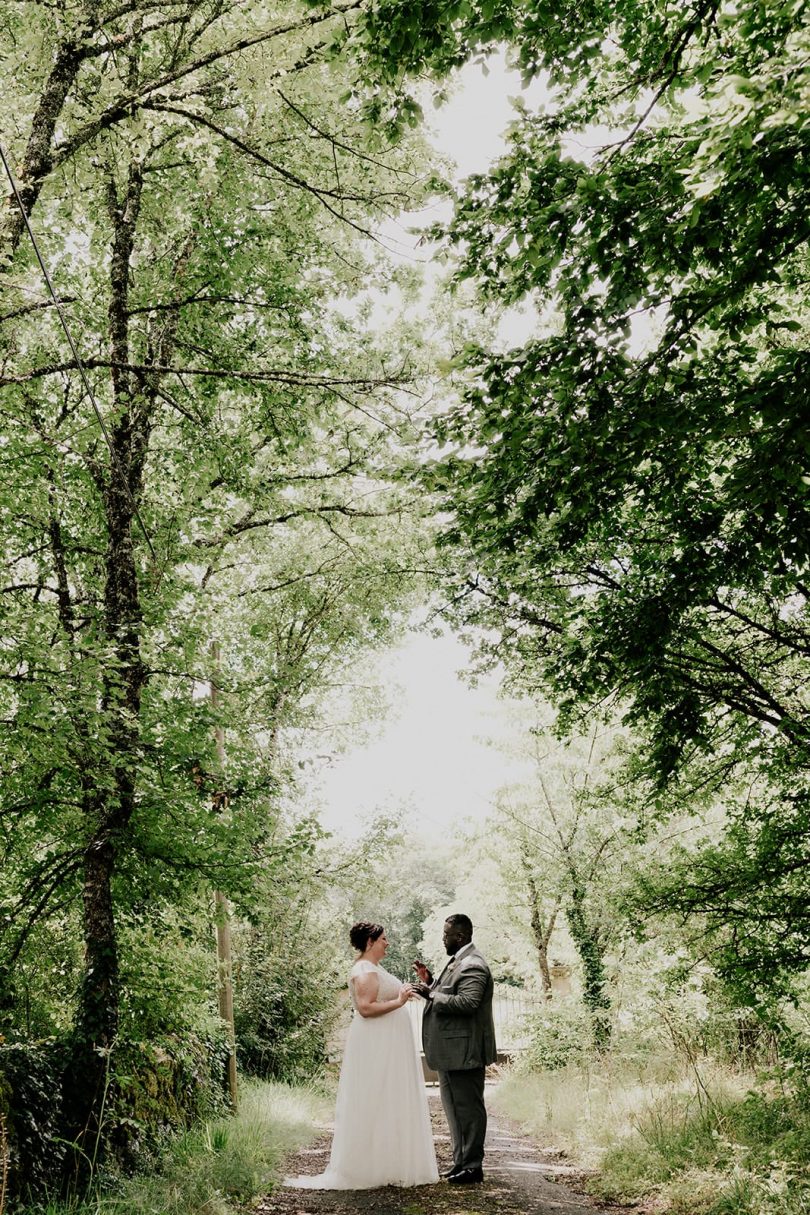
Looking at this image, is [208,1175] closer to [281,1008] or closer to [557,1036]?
[557,1036]

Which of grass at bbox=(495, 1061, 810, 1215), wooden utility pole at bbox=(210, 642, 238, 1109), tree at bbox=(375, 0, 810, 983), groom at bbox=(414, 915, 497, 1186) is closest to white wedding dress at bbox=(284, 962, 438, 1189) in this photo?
groom at bbox=(414, 915, 497, 1186)

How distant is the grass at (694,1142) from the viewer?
4738 mm

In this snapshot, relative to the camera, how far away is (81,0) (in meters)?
6.09

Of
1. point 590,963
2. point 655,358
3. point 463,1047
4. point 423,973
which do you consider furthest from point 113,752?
point 590,963

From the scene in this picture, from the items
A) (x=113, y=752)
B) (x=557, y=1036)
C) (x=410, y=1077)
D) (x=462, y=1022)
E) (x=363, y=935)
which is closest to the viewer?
(x=462, y=1022)

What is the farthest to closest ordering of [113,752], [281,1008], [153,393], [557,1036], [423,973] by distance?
1. [281,1008]
2. [557,1036]
3. [153,393]
4. [113,752]
5. [423,973]

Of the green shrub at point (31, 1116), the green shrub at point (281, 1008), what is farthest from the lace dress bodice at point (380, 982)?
the green shrub at point (281, 1008)

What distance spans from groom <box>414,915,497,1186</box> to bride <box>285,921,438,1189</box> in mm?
282

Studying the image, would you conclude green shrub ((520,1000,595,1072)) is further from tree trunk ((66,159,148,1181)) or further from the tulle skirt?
tree trunk ((66,159,148,1181))

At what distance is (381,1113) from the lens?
252 inches

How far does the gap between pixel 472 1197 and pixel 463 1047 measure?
978mm

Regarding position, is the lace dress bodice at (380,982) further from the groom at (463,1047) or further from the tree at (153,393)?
the tree at (153,393)

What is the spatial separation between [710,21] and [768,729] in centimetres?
569

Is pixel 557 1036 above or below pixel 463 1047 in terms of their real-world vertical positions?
below
